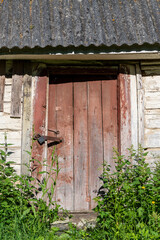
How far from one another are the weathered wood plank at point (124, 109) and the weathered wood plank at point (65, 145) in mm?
657

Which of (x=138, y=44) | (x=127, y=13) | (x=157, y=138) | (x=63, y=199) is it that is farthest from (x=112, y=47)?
(x=63, y=199)

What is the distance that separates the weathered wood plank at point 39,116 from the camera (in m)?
4.23

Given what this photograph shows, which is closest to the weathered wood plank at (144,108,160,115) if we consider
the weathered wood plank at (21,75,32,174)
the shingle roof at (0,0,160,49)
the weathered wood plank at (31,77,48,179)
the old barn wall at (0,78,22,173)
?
the shingle roof at (0,0,160,49)

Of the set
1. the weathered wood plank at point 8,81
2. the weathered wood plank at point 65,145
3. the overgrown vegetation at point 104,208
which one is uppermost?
the weathered wood plank at point 8,81

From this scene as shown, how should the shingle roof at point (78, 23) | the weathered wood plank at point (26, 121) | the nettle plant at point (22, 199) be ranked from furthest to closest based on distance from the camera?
the weathered wood plank at point (26, 121)
the shingle roof at point (78, 23)
the nettle plant at point (22, 199)

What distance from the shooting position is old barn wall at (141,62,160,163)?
4332 mm

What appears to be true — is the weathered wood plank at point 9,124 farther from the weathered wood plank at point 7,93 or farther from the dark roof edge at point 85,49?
the dark roof edge at point 85,49

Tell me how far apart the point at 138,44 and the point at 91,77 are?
0.85m

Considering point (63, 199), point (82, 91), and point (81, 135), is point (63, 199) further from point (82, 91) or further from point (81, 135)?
point (82, 91)

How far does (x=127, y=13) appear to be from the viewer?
4.32 metres

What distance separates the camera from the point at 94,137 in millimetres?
4438

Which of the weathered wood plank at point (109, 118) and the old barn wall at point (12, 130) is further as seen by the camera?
the weathered wood plank at point (109, 118)

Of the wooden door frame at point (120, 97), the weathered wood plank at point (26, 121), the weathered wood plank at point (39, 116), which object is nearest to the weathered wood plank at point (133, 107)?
the wooden door frame at point (120, 97)

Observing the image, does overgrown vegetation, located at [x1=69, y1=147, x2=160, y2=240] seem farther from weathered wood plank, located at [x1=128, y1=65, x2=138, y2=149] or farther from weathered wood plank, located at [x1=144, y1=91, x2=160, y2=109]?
weathered wood plank, located at [x1=144, y1=91, x2=160, y2=109]
